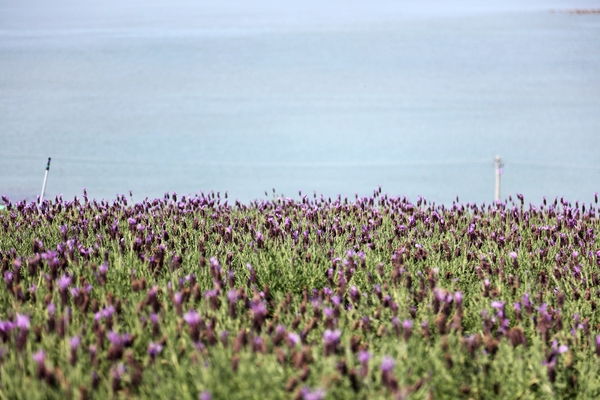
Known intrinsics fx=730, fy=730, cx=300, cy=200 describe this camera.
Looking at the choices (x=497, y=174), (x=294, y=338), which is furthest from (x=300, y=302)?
(x=497, y=174)

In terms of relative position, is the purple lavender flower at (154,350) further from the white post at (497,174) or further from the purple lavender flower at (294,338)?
the white post at (497,174)

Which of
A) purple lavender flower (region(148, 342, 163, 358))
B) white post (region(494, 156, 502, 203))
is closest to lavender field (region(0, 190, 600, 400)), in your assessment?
purple lavender flower (region(148, 342, 163, 358))

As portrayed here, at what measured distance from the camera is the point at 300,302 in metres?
4.41

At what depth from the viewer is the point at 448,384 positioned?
3.07 m

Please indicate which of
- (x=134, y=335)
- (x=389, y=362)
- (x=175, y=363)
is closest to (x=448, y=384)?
(x=389, y=362)

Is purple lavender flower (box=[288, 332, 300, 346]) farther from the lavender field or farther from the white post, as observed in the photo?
the white post

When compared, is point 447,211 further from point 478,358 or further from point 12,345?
point 12,345

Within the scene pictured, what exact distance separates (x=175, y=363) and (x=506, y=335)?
158 centimetres

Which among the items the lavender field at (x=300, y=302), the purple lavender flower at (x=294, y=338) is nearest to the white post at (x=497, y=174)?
the lavender field at (x=300, y=302)

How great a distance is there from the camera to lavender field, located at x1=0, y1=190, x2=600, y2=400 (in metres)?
2.77

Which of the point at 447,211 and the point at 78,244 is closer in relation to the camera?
the point at 78,244

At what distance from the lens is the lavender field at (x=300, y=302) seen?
277cm

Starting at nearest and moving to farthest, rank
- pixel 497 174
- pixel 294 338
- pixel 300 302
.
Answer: pixel 294 338, pixel 300 302, pixel 497 174

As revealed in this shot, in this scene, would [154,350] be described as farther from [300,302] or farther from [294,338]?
[300,302]
